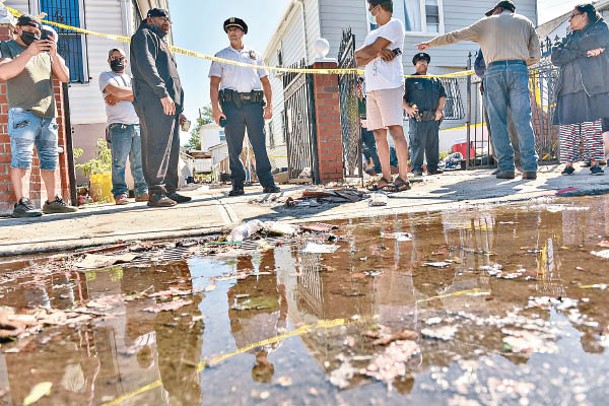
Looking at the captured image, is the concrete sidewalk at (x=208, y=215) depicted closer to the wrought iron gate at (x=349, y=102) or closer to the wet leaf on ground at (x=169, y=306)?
the wet leaf on ground at (x=169, y=306)

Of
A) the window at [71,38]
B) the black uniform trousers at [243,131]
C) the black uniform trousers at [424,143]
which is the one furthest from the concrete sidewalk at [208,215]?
the window at [71,38]


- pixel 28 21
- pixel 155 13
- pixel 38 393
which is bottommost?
pixel 38 393

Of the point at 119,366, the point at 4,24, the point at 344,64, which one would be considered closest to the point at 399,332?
the point at 119,366

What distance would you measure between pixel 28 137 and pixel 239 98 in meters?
2.14

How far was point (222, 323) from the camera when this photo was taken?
1185 mm

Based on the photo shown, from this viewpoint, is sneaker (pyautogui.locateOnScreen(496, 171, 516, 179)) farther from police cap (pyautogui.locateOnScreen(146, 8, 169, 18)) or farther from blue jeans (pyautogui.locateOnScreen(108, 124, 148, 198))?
blue jeans (pyautogui.locateOnScreen(108, 124, 148, 198))

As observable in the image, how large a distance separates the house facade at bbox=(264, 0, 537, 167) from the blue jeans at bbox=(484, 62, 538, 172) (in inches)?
320

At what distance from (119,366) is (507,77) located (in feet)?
16.4

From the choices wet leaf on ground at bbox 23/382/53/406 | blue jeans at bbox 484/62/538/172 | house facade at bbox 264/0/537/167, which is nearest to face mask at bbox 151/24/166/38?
blue jeans at bbox 484/62/538/172

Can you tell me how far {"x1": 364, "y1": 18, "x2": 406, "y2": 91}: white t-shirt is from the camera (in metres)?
4.27

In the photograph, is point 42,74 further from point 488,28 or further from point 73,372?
point 488,28

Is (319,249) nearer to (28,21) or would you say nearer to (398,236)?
(398,236)

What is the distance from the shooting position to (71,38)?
411 inches

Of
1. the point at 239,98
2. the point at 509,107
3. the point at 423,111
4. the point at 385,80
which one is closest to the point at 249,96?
the point at 239,98
